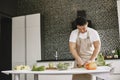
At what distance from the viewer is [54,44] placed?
5332 millimetres

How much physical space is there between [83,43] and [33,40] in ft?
8.14

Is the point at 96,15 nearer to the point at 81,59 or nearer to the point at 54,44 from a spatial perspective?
the point at 54,44

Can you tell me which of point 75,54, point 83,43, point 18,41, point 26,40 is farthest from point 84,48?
point 18,41

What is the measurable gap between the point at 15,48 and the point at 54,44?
105 centimetres

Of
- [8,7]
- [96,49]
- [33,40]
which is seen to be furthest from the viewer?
[8,7]

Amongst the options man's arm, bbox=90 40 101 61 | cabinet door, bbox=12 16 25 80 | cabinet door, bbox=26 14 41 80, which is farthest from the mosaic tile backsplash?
man's arm, bbox=90 40 101 61

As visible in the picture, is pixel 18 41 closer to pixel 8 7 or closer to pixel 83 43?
pixel 8 7

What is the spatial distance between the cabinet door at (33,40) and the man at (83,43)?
7.42 feet

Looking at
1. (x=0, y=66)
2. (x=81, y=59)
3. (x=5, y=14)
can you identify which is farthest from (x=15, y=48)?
(x=81, y=59)

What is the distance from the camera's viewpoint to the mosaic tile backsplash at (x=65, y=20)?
4852mm

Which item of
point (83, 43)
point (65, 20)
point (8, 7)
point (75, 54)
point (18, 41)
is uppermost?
point (8, 7)

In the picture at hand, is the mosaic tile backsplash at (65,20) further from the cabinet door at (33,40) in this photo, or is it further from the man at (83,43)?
the man at (83,43)

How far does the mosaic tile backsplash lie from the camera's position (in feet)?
15.9

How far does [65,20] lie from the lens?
5.29m
